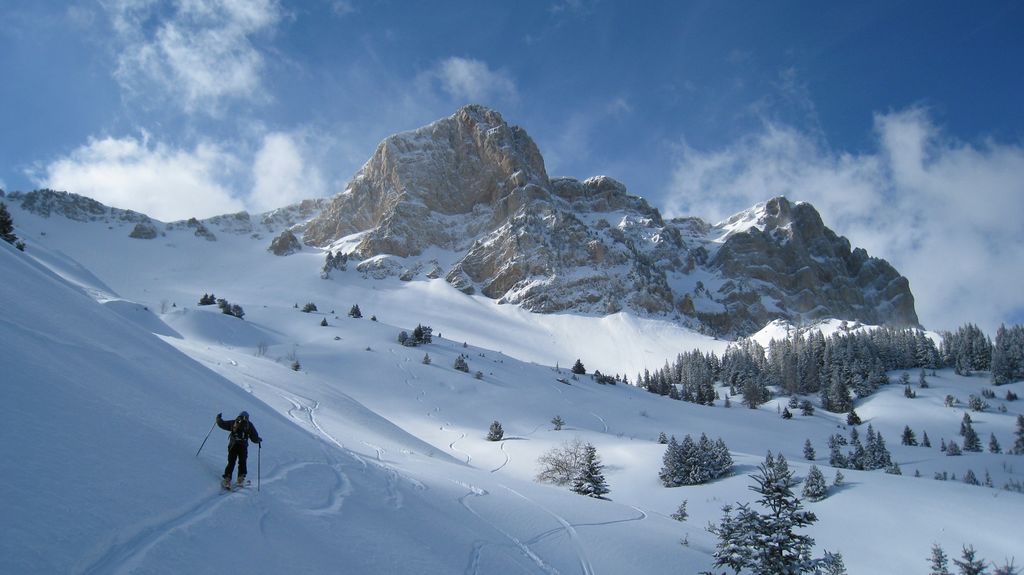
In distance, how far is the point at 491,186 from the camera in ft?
609

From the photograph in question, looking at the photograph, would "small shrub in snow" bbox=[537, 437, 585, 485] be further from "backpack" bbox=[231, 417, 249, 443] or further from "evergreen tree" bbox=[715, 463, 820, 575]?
"backpack" bbox=[231, 417, 249, 443]

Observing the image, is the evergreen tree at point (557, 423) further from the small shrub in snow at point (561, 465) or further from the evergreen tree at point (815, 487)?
the evergreen tree at point (815, 487)

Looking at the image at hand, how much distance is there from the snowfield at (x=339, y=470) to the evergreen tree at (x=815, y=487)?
634 millimetres

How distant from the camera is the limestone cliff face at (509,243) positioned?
14575 centimetres

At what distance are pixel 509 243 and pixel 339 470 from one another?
147 meters

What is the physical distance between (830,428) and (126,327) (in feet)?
218

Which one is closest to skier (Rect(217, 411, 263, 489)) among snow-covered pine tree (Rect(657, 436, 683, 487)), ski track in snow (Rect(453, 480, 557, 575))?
ski track in snow (Rect(453, 480, 557, 575))

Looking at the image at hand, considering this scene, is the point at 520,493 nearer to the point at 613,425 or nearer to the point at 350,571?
the point at 350,571

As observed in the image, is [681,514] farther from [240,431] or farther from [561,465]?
[240,431]

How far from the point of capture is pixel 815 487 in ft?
79.2

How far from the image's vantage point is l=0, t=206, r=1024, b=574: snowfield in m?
5.43

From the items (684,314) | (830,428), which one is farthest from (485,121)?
(830,428)

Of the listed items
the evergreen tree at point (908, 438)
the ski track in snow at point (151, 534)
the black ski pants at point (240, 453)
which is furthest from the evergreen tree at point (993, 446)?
the black ski pants at point (240, 453)

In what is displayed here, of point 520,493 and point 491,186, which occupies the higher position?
point 491,186
